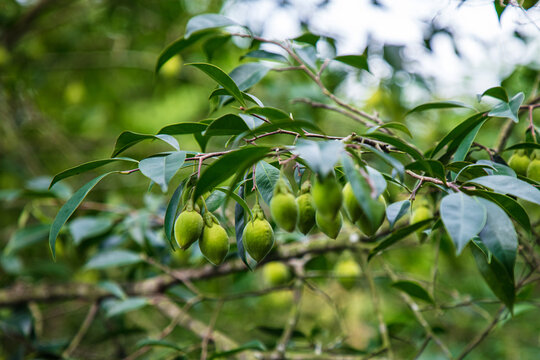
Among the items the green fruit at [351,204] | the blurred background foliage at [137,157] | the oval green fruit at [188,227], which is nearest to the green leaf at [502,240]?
the green fruit at [351,204]

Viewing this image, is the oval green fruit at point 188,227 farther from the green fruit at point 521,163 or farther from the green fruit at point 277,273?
the green fruit at point 277,273

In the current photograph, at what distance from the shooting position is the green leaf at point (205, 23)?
2.26ft

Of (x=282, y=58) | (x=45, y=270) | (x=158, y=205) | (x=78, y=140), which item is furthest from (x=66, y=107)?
→ (x=282, y=58)

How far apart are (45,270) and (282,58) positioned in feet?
4.19

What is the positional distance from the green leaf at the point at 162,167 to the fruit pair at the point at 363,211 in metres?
0.20

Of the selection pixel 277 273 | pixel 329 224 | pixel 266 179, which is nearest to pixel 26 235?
pixel 277 273

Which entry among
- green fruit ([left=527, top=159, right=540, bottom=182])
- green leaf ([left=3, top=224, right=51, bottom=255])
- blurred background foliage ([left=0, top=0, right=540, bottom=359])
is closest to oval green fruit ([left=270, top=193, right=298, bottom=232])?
green fruit ([left=527, top=159, right=540, bottom=182])

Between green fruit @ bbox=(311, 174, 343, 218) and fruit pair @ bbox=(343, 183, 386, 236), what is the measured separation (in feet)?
0.10

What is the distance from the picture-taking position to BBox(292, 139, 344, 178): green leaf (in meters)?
0.42

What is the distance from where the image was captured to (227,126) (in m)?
0.56

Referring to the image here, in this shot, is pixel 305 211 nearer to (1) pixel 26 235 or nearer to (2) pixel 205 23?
Result: (2) pixel 205 23

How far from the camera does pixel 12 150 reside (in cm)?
243

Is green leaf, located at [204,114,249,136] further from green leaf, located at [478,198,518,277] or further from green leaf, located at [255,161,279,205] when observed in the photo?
green leaf, located at [478,198,518,277]

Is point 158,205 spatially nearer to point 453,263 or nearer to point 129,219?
point 129,219
